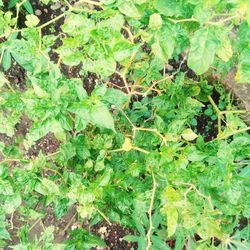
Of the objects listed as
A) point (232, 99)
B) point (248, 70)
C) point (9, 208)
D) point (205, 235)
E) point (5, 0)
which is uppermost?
point (248, 70)

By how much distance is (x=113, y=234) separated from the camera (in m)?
2.67

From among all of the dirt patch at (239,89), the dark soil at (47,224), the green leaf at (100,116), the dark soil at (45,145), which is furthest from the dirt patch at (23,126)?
the green leaf at (100,116)

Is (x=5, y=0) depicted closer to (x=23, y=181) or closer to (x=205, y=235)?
(x=23, y=181)

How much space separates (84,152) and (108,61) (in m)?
0.56

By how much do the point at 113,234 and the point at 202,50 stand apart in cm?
163

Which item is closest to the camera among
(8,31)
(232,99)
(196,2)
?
(196,2)

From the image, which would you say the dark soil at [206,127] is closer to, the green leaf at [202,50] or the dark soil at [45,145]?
the dark soil at [45,145]

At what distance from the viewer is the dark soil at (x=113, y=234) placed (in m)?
2.66

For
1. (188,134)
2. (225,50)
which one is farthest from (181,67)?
(225,50)

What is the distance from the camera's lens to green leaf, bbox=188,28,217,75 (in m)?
1.24

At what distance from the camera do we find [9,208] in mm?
1642

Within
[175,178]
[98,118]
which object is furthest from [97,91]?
[175,178]

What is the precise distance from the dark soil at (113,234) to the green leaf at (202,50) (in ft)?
5.14

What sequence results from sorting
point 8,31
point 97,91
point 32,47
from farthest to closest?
point 8,31
point 32,47
point 97,91
